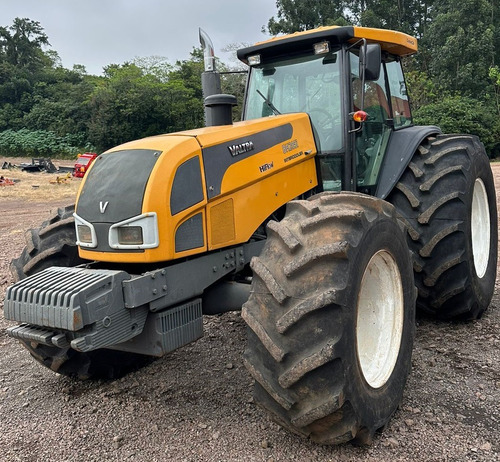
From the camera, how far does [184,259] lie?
2824 mm

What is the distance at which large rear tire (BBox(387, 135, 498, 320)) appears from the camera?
3729mm

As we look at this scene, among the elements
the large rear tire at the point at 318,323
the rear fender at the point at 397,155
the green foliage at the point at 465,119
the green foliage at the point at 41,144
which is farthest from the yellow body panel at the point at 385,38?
the green foliage at the point at 41,144

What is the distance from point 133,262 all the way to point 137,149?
65 centimetres

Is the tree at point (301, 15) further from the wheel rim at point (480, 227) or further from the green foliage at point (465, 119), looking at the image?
the wheel rim at point (480, 227)

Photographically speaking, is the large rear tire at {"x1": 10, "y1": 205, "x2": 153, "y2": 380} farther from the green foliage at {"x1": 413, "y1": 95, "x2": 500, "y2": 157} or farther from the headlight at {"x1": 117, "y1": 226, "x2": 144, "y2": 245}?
the green foliage at {"x1": 413, "y1": 95, "x2": 500, "y2": 157}

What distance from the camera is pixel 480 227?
4633 millimetres

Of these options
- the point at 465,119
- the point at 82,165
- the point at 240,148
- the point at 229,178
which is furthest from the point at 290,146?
the point at 465,119

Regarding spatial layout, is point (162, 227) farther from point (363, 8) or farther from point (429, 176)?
point (363, 8)

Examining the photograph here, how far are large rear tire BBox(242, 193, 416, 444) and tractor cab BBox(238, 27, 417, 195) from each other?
1.11m

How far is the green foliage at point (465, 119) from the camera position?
2872 cm

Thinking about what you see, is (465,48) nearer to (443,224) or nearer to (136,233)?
(443,224)

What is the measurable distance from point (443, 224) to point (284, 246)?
1814mm

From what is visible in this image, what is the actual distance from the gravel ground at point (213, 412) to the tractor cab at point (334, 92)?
4.83 ft

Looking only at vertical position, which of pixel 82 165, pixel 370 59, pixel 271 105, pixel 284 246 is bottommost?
pixel 82 165
